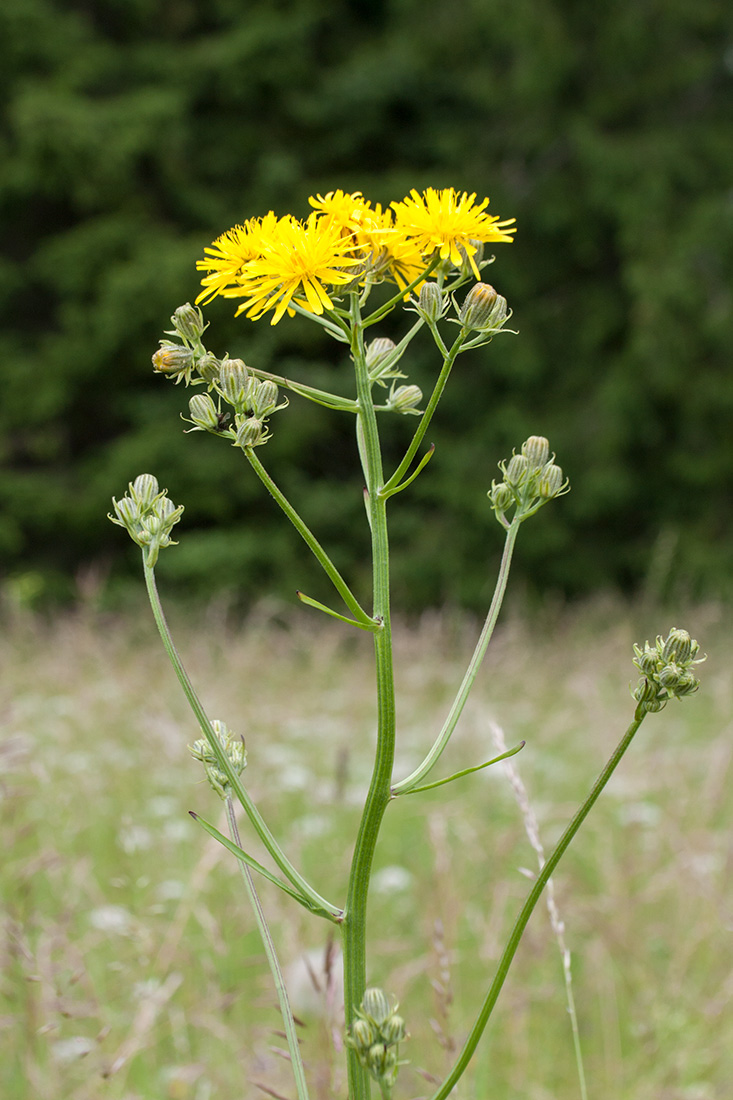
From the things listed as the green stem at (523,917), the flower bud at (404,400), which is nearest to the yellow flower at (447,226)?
the flower bud at (404,400)

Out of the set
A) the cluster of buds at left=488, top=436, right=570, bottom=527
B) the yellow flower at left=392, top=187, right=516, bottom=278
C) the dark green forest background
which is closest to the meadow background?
the dark green forest background

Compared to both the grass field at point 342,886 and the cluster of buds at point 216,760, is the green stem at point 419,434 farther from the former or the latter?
the grass field at point 342,886

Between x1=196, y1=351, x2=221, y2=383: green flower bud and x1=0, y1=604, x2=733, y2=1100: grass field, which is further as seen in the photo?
x1=0, y1=604, x2=733, y2=1100: grass field

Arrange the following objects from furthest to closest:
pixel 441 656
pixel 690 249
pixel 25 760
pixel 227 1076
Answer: pixel 690 249
pixel 441 656
pixel 25 760
pixel 227 1076

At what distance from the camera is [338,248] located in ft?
2.00

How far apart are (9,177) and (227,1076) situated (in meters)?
7.21

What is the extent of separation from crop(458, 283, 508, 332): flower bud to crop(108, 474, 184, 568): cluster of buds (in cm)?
26

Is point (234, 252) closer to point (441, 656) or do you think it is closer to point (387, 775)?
point (387, 775)

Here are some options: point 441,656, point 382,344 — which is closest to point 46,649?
point 441,656

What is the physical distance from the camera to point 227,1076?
55.6 inches

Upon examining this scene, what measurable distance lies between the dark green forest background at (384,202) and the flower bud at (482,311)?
5.98m

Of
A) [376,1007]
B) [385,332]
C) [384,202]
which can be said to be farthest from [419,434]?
[384,202]

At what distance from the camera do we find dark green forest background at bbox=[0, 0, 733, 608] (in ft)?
22.3

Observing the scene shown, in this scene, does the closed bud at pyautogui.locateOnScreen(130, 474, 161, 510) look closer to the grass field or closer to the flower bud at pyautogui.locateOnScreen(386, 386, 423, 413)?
the flower bud at pyautogui.locateOnScreen(386, 386, 423, 413)
